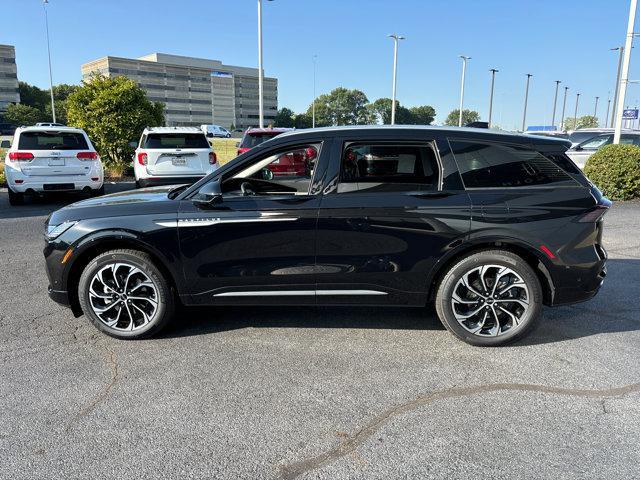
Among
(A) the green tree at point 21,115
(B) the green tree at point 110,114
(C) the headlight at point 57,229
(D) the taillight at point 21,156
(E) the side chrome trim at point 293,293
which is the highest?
(A) the green tree at point 21,115

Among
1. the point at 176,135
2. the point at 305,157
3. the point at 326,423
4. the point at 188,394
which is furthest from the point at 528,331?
the point at 176,135

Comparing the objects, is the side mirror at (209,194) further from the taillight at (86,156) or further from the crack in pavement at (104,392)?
the taillight at (86,156)

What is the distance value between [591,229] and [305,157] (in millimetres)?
2368

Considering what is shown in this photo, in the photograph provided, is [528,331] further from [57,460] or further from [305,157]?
[57,460]

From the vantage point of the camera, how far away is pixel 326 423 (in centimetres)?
296

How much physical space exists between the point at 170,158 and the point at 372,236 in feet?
26.4

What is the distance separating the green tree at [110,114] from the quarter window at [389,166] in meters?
14.3

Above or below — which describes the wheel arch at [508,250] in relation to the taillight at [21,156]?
below

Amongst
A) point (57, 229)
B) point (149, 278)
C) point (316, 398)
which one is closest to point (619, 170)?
point (316, 398)

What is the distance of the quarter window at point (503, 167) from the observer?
397 cm

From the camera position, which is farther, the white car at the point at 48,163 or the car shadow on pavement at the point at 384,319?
the white car at the point at 48,163

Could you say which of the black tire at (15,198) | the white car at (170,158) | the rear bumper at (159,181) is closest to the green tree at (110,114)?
the black tire at (15,198)

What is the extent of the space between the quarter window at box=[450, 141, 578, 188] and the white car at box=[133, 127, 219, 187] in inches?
→ 299

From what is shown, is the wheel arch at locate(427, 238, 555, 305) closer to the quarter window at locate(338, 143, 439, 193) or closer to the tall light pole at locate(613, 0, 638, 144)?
the quarter window at locate(338, 143, 439, 193)
